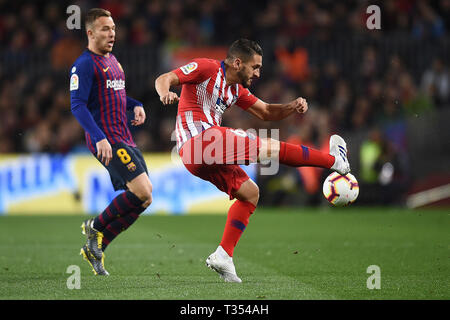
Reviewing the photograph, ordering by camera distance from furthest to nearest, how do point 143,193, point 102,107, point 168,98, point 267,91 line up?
point 267,91
point 102,107
point 143,193
point 168,98

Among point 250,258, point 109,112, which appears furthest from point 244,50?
point 250,258

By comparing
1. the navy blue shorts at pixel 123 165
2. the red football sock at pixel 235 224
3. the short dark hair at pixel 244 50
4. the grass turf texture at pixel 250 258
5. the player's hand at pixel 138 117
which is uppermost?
the short dark hair at pixel 244 50

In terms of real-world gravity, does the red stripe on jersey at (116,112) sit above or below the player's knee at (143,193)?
above

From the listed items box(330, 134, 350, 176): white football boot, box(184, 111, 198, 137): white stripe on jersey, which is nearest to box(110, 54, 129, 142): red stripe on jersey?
box(184, 111, 198, 137): white stripe on jersey

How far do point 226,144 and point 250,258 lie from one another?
7.24 feet

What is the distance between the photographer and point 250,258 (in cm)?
800

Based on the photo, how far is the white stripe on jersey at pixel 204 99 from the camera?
6.46m

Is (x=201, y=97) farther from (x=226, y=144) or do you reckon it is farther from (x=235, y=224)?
(x=235, y=224)

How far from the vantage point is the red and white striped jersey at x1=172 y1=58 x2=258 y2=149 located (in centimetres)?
634

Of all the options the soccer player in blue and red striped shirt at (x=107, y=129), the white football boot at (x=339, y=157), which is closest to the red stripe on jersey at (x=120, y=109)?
the soccer player in blue and red striped shirt at (x=107, y=129)

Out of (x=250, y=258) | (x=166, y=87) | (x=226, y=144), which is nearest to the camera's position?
(x=166, y=87)

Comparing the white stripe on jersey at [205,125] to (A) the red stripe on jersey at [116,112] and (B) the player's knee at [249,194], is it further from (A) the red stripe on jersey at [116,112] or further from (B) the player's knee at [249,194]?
(A) the red stripe on jersey at [116,112]

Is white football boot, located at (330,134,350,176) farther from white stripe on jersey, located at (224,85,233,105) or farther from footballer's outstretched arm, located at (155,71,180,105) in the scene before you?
footballer's outstretched arm, located at (155,71,180,105)

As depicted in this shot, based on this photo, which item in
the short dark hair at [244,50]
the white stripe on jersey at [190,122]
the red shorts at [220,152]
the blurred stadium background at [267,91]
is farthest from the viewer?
the blurred stadium background at [267,91]
